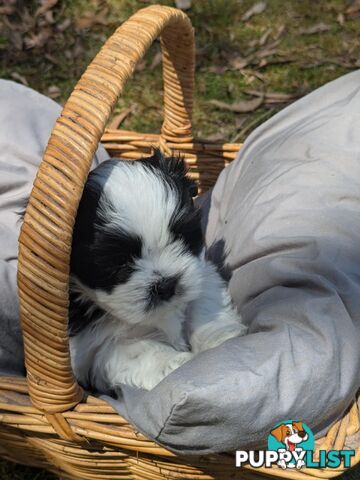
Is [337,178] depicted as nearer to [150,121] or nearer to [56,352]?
[56,352]

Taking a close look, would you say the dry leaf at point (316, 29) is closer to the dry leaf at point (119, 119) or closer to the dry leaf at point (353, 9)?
the dry leaf at point (353, 9)

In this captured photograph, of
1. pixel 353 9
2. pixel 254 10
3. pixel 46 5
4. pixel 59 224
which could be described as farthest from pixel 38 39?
pixel 59 224

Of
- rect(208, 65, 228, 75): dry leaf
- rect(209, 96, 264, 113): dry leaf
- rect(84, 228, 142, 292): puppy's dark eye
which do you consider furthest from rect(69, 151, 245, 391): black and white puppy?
rect(208, 65, 228, 75): dry leaf

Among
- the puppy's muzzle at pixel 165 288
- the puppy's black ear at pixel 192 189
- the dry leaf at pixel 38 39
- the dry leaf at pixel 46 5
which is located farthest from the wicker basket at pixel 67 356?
the dry leaf at pixel 46 5

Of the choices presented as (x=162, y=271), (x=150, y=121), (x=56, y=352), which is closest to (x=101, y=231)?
(x=162, y=271)

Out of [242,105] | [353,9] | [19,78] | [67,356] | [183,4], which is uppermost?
[183,4]

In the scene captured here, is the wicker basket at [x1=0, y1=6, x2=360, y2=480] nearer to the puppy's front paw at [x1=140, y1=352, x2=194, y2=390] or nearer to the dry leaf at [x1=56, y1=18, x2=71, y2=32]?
the puppy's front paw at [x1=140, y1=352, x2=194, y2=390]

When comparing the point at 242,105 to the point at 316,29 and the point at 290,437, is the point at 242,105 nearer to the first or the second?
the point at 316,29
